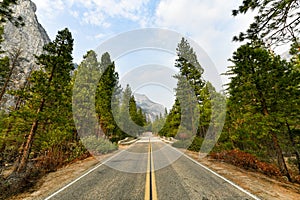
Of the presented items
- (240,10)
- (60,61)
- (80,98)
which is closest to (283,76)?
(240,10)

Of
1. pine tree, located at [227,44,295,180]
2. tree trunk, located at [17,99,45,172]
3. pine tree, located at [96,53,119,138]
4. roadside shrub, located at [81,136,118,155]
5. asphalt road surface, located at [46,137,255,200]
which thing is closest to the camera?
asphalt road surface, located at [46,137,255,200]

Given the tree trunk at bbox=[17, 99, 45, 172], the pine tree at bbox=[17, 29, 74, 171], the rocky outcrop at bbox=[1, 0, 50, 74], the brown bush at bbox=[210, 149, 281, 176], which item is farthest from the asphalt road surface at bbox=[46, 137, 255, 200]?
the rocky outcrop at bbox=[1, 0, 50, 74]

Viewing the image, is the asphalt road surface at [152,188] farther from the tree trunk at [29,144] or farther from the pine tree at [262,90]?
the tree trunk at [29,144]

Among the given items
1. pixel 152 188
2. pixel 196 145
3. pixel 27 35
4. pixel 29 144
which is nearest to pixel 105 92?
pixel 29 144

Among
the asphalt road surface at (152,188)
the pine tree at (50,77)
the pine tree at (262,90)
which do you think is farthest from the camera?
the pine tree at (50,77)

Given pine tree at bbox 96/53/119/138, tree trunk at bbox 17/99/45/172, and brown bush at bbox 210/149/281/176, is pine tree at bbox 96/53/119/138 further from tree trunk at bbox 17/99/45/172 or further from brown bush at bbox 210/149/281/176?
brown bush at bbox 210/149/281/176

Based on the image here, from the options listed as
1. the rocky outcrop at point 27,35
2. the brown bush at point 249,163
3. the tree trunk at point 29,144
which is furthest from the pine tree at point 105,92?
the rocky outcrop at point 27,35

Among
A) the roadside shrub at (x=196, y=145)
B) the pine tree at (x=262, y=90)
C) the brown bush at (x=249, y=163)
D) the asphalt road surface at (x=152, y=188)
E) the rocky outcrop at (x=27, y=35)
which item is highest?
the rocky outcrop at (x=27, y=35)

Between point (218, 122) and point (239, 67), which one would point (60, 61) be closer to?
point (239, 67)

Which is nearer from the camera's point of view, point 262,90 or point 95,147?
point 262,90

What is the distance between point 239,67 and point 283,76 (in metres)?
2.87

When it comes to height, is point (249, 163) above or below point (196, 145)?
below

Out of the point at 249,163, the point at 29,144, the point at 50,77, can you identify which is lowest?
the point at 249,163

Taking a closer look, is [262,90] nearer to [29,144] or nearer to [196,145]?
[196,145]
